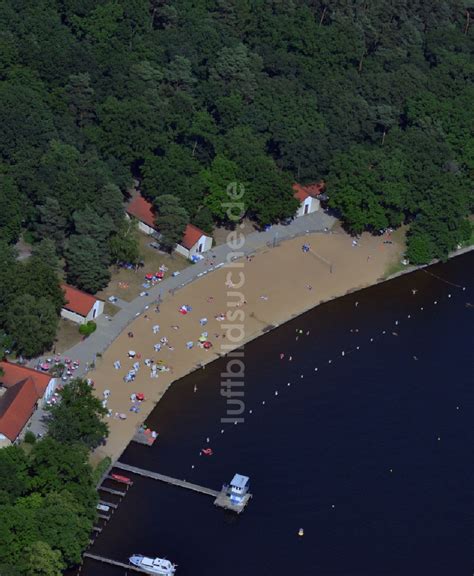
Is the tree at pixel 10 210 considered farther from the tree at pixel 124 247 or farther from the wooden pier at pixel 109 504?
the wooden pier at pixel 109 504

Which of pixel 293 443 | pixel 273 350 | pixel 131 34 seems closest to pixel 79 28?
pixel 131 34

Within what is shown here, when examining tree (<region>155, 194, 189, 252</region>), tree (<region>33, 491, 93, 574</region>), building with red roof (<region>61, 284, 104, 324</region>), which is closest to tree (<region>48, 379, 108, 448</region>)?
tree (<region>33, 491, 93, 574</region>)

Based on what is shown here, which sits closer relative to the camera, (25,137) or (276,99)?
(25,137)

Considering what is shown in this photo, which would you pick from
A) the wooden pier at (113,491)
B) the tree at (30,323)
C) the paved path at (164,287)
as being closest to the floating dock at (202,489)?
the wooden pier at (113,491)

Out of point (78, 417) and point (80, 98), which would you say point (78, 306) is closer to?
point (78, 417)

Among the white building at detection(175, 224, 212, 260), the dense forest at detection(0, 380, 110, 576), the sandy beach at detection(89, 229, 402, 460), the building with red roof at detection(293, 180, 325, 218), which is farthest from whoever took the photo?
the building with red roof at detection(293, 180, 325, 218)

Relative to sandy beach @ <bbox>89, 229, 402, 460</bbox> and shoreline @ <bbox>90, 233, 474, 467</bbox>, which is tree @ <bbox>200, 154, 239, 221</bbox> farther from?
sandy beach @ <bbox>89, 229, 402, 460</bbox>

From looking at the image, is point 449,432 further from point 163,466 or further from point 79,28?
point 79,28
